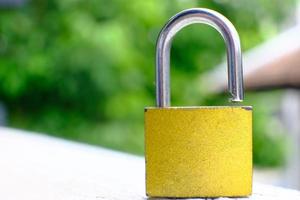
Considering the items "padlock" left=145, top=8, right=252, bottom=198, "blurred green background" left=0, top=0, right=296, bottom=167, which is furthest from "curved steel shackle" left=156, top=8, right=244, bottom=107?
"blurred green background" left=0, top=0, right=296, bottom=167

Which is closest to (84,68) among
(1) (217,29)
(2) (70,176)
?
(2) (70,176)

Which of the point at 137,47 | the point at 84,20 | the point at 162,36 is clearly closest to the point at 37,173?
the point at 162,36

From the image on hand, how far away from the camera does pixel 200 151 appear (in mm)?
717

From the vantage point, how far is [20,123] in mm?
5938

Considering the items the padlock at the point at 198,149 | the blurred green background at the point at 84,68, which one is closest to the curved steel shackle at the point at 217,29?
the padlock at the point at 198,149

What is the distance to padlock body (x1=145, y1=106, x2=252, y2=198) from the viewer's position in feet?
2.36

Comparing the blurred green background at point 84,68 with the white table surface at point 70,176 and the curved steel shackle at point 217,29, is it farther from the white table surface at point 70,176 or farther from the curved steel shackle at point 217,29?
the curved steel shackle at point 217,29

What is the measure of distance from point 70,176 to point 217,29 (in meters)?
0.30

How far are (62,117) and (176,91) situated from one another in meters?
1.11

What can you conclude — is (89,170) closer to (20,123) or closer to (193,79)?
(20,123)

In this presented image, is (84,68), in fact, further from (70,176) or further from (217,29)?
(217,29)

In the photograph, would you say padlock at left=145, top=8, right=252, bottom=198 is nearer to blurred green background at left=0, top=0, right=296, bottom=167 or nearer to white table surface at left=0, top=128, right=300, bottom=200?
white table surface at left=0, top=128, right=300, bottom=200

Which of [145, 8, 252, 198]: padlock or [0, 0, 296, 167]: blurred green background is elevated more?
[0, 0, 296, 167]: blurred green background

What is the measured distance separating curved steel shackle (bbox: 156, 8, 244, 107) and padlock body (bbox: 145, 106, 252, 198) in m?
0.03
